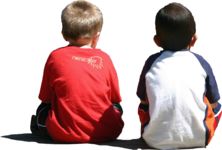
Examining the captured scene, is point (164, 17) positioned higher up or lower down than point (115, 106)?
higher up

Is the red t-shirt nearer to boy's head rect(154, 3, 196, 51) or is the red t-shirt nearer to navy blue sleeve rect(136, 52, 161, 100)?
navy blue sleeve rect(136, 52, 161, 100)

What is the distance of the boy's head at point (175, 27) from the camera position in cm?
462

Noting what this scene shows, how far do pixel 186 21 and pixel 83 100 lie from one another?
0.88m

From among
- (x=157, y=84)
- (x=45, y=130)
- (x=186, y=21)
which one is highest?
(x=186, y=21)

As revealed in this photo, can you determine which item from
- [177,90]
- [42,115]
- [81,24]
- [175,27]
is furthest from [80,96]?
[175,27]

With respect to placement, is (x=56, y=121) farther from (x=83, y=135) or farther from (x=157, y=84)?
(x=157, y=84)

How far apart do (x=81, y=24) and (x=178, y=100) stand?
0.90 metres

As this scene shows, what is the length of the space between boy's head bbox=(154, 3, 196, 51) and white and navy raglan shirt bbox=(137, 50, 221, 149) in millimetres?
64

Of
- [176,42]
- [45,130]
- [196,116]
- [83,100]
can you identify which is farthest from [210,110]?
[45,130]

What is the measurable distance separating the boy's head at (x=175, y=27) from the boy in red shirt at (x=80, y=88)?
48cm

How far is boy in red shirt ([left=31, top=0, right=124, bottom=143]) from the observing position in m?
4.80

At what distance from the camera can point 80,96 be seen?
189 inches

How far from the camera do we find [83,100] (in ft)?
15.8

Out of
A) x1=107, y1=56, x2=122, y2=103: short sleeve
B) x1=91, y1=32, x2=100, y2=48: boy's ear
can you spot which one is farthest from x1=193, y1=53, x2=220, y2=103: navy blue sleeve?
x1=91, y1=32, x2=100, y2=48: boy's ear
